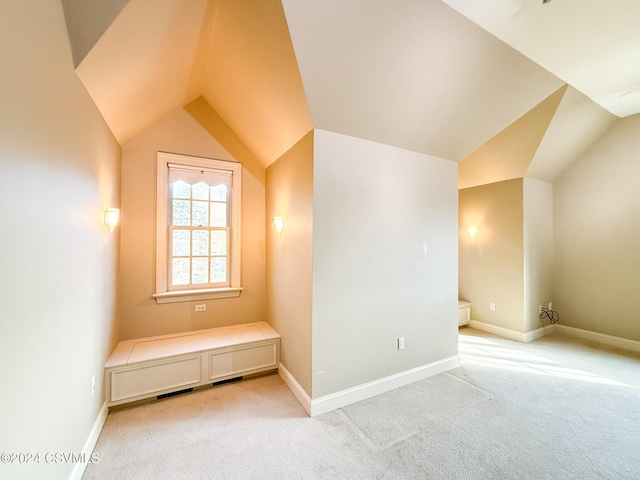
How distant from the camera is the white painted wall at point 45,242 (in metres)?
0.99

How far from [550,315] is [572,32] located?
4136 millimetres

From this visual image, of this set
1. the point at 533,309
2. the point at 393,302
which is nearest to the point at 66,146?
the point at 393,302

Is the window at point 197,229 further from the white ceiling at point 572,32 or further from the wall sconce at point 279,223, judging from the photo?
the white ceiling at point 572,32

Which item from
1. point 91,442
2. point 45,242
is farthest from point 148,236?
point 91,442

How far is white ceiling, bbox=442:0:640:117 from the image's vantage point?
1838mm

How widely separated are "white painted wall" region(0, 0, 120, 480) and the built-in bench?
427mm

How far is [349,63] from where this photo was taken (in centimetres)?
189

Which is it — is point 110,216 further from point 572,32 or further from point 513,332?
point 513,332

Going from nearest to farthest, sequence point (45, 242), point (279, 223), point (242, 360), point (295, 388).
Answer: point (45, 242) → point (295, 388) → point (242, 360) → point (279, 223)

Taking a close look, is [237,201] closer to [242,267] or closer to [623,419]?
[242,267]

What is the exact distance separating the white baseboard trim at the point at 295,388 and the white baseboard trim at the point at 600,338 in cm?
465

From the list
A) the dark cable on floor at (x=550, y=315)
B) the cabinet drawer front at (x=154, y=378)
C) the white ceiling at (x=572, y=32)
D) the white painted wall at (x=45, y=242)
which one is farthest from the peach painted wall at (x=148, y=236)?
the dark cable on floor at (x=550, y=315)

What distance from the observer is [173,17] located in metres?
1.77

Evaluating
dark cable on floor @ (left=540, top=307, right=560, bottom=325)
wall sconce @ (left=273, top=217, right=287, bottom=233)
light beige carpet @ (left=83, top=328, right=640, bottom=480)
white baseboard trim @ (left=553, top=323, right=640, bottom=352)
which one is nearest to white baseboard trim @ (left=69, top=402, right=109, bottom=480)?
light beige carpet @ (left=83, top=328, right=640, bottom=480)
